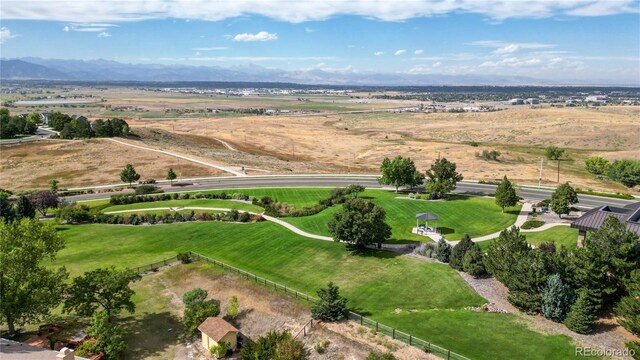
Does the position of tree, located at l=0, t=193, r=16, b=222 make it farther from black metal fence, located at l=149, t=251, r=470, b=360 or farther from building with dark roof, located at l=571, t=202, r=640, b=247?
building with dark roof, located at l=571, t=202, r=640, b=247

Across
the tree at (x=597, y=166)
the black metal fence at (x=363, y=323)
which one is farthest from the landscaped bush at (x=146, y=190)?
the tree at (x=597, y=166)

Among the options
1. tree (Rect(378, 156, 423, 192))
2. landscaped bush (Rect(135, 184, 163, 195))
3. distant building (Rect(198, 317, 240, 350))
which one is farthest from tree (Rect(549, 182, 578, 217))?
landscaped bush (Rect(135, 184, 163, 195))

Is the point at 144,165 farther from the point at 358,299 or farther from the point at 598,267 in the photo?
the point at 598,267

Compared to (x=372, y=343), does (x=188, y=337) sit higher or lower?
lower

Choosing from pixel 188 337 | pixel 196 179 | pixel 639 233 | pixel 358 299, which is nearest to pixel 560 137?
pixel 196 179

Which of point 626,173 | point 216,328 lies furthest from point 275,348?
point 626,173
